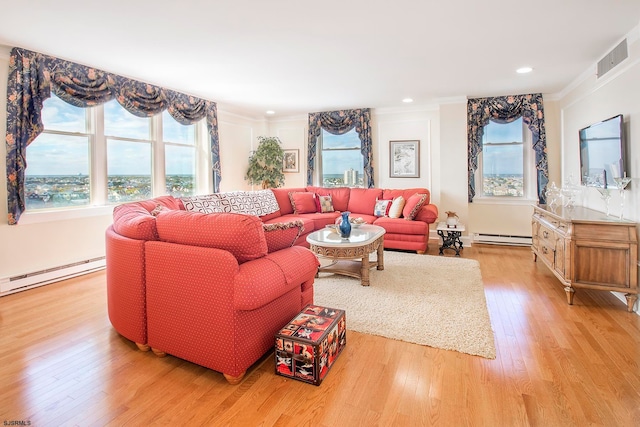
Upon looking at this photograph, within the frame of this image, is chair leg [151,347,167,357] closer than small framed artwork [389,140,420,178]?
Yes

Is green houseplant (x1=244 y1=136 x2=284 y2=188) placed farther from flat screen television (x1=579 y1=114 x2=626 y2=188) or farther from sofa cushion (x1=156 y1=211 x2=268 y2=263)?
flat screen television (x1=579 y1=114 x2=626 y2=188)

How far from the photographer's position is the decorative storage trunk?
1895 millimetres

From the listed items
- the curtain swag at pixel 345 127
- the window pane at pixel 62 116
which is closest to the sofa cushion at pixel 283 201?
the curtain swag at pixel 345 127

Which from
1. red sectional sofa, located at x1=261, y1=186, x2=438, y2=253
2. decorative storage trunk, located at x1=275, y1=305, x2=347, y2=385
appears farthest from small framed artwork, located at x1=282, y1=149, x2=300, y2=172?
decorative storage trunk, located at x1=275, y1=305, x2=347, y2=385

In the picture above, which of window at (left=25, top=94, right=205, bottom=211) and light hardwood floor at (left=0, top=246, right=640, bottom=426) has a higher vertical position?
window at (left=25, top=94, right=205, bottom=211)

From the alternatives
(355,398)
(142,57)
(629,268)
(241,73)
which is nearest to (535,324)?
(629,268)

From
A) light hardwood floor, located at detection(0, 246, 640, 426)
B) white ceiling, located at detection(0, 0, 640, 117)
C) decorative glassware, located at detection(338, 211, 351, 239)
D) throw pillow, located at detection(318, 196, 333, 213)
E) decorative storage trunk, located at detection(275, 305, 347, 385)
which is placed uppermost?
white ceiling, located at detection(0, 0, 640, 117)

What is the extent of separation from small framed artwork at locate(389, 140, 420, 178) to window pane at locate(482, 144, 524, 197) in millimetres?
1131

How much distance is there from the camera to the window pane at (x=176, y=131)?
5.15 meters

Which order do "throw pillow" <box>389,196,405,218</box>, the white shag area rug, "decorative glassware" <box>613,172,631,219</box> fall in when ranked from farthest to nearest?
"throw pillow" <box>389,196,405,218</box>, "decorative glassware" <box>613,172,631,219</box>, the white shag area rug

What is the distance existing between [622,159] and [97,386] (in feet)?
14.7

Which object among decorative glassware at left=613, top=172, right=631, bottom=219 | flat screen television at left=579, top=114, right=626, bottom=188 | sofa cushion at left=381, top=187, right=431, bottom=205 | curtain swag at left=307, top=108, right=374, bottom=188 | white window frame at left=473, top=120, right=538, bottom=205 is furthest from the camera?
curtain swag at left=307, top=108, right=374, bottom=188

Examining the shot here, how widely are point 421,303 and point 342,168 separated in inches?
165

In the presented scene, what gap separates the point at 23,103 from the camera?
3.41 meters
